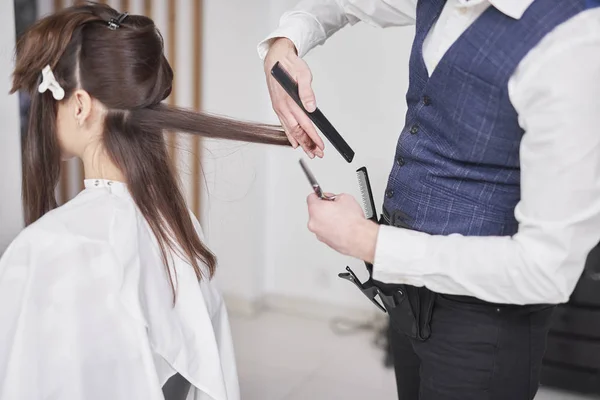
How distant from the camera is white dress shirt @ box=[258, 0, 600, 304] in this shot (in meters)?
0.78

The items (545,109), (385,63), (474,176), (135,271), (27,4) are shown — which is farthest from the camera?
(385,63)

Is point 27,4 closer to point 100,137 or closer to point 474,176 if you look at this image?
point 100,137

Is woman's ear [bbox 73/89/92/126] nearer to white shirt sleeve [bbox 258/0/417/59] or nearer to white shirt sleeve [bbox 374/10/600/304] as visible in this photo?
white shirt sleeve [bbox 258/0/417/59]

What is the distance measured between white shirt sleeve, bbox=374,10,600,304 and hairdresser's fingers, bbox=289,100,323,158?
362mm

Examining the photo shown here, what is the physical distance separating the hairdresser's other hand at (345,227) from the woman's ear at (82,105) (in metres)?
0.55

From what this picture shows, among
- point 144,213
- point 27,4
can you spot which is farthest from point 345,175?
point 144,213

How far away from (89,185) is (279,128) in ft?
1.30

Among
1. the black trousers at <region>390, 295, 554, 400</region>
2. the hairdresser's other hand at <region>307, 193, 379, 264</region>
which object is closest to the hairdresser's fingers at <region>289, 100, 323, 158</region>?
the hairdresser's other hand at <region>307, 193, 379, 264</region>

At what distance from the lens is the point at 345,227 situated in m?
0.92

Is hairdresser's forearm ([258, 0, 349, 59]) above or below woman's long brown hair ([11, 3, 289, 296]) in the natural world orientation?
above

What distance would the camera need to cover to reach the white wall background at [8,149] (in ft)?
6.86

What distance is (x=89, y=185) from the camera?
4.17ft

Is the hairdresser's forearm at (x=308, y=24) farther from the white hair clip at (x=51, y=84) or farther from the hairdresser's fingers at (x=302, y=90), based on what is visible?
the white hair clip at (x=51, y=84)

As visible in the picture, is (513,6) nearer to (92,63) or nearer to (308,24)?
(308,24)
